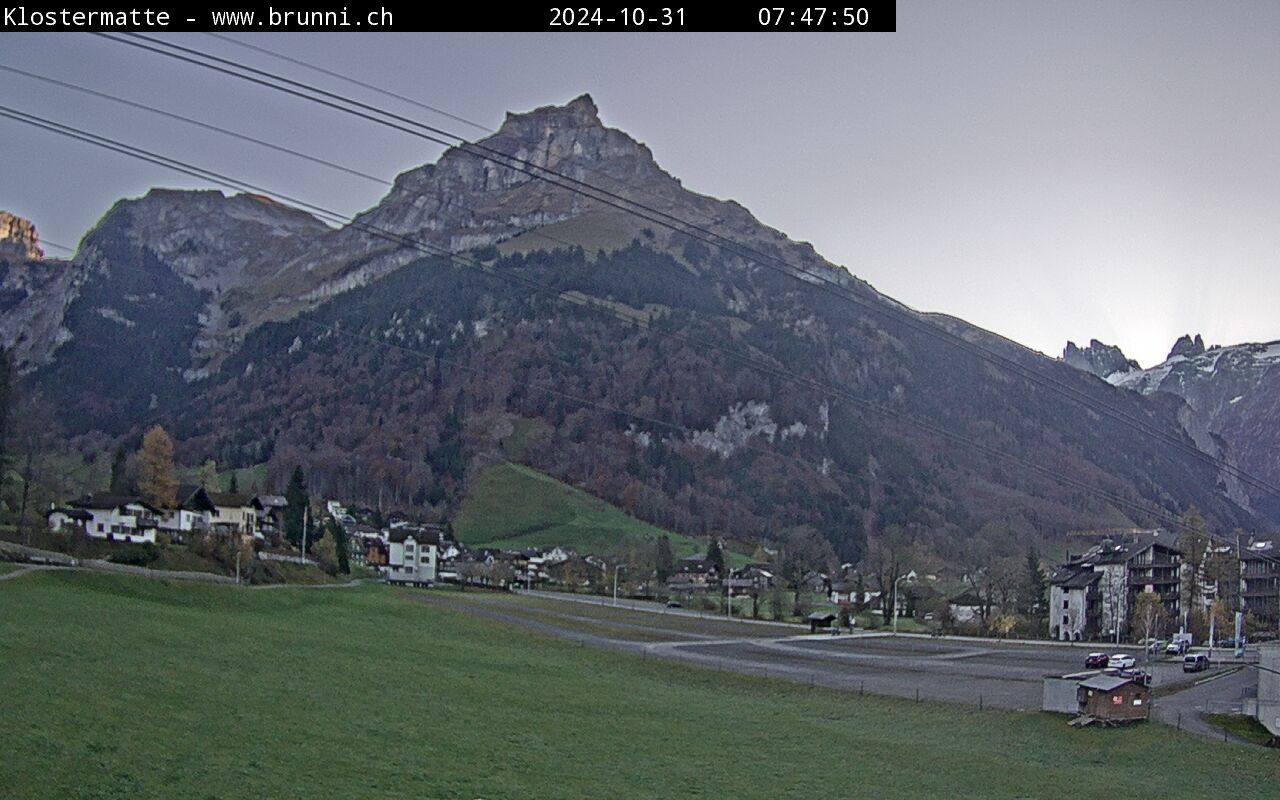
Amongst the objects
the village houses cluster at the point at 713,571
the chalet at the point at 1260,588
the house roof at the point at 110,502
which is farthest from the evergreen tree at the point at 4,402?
the chalet at the point at 1260,588

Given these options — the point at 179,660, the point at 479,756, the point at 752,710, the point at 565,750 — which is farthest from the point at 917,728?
the point at 179,660

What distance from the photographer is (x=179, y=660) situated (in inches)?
1569

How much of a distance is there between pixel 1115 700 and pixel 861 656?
93.5ft

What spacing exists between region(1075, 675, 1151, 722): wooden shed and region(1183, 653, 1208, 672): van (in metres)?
21.9

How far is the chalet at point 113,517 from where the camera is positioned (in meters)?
83.6

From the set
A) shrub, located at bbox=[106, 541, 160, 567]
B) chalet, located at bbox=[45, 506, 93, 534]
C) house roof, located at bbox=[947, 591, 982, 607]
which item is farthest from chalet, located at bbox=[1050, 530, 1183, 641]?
chalet, located at bbox=[45, 506, 93, 534]

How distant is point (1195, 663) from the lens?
6962cm

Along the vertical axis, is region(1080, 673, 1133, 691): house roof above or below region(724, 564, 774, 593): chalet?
above

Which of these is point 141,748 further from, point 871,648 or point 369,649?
point 871,648

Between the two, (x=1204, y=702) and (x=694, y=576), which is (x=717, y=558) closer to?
(x=694, y=576)

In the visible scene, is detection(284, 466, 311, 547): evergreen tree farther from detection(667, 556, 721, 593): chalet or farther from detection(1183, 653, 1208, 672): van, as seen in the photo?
detection(1183, 653, 1208, 672): van

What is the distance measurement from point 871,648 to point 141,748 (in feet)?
216

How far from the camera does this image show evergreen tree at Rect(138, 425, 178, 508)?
3851 inches

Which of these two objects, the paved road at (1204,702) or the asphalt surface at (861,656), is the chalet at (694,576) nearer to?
the asphalt surface at (861,656)
